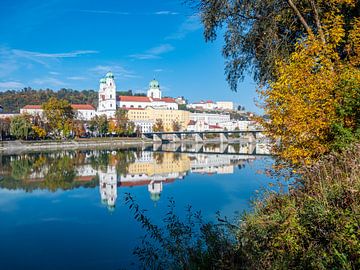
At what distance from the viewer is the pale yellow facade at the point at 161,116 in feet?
323

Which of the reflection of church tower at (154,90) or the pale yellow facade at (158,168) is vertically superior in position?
the reflection of church tower at (154,90)

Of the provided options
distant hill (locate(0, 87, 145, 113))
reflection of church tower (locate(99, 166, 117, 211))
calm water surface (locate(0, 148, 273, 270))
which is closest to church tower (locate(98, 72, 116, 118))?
distant hill (locate(0, 87, 145, 113))

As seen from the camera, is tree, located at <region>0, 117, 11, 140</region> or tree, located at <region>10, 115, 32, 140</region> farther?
tree, located at <region>0, 117, 11, 140</region>

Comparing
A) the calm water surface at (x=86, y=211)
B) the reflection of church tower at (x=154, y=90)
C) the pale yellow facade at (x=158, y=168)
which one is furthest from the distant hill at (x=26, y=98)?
the calm water surface at (x=86, y=211)

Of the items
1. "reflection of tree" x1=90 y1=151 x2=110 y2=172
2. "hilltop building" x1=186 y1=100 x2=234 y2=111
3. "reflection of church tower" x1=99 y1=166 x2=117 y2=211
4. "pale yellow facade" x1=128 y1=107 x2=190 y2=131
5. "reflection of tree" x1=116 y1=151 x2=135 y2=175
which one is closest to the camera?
"reflection of church tower" x1=99 y1=166 x2=117 y2=211

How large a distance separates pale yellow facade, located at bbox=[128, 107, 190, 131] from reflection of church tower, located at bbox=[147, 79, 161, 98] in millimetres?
14774

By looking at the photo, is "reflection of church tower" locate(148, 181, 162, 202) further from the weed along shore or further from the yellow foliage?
the yellow foliage

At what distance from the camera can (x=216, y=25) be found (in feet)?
25.8

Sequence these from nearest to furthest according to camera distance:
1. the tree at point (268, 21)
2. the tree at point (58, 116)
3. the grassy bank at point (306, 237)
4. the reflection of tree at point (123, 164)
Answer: the grassy bank at point (306, 237)
the tree at point (268, 21)
the reflection of tree at point (123, 164)
the tree at point (58, 116)

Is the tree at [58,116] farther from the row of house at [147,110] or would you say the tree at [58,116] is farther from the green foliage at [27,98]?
the green foliage at [27,98]

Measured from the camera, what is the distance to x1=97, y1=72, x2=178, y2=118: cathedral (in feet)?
314

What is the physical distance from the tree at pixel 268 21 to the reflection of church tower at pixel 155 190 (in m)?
7.14

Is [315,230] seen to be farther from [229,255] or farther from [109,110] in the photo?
[109,110]

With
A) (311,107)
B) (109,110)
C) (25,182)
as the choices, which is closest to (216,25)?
(311,107)
